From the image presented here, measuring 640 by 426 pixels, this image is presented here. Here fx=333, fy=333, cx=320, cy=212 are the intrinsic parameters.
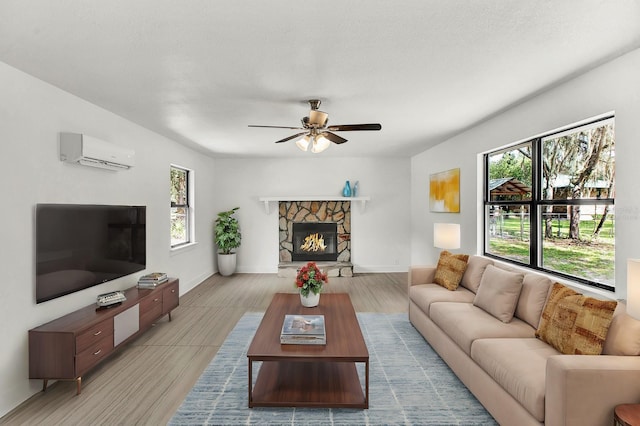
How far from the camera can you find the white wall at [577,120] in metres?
2.30

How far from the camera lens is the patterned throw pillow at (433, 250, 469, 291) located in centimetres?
382

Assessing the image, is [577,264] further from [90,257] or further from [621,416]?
[90,257]

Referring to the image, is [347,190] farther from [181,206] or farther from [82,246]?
[82,246]

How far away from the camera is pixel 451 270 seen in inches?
154

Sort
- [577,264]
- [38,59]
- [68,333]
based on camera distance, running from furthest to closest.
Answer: [577,264] < [68,333] < [38,59]

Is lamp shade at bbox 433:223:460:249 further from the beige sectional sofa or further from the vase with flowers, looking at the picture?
the vase with flowers

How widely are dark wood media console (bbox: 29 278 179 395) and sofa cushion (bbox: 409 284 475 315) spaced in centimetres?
299

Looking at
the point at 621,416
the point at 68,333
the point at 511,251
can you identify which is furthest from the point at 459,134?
the point at 68,333

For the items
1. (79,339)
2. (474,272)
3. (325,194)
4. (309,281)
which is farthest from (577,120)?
(325,194)

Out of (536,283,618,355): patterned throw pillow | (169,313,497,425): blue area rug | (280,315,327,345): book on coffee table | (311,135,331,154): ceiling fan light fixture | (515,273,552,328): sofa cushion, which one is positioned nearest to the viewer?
(536,283,618,355): patterned throw pillow

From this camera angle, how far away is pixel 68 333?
2.50 m

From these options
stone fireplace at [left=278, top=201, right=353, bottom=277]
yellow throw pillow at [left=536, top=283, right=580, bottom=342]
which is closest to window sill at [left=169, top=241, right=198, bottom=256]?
stone fireplace at [left=278, top=201, right=353, bottom=277]

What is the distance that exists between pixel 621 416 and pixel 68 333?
11.2ft

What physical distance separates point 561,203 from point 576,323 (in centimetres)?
144
